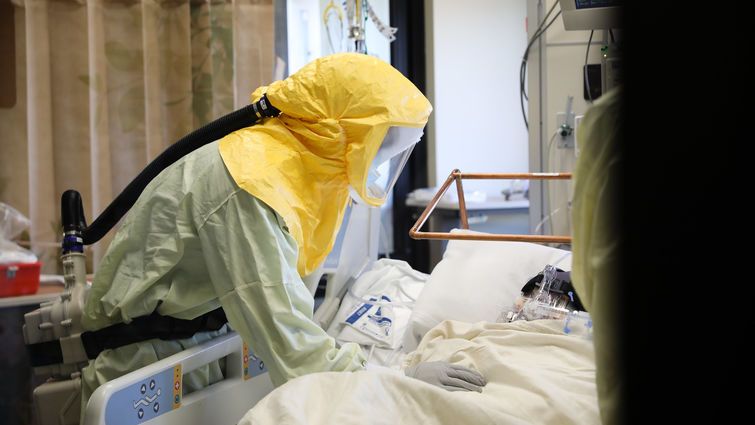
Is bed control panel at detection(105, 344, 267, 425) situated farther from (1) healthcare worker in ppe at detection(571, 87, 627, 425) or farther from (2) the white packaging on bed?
(1) healthcare worker in ppe at detection(571, 87, 627, 425)

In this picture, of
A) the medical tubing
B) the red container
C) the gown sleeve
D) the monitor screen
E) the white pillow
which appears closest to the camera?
the gown sleeve

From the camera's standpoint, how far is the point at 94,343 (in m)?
1.17

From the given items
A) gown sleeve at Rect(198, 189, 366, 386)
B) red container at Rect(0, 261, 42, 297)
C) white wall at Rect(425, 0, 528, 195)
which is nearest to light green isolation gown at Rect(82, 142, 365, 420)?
gown sleeve at Rect(198, 189, 366, 386)

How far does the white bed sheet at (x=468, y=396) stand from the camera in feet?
2.61

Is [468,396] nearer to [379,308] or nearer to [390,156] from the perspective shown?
[390,156]

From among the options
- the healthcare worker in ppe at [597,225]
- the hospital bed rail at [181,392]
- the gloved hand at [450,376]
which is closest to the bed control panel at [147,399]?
the hospital bed rail at [181,392]

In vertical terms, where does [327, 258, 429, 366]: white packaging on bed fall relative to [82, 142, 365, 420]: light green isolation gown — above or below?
below

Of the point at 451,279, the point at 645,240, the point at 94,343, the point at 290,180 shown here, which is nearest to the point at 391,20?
the point at 451,279

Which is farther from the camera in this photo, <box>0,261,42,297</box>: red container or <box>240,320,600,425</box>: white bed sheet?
<box>0,261,42,297</box>: red container

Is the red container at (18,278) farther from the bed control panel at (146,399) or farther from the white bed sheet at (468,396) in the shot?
the white bed sheet at (468,396)

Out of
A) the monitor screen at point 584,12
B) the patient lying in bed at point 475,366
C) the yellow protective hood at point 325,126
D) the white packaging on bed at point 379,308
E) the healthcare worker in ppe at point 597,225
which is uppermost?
the monitor screen at point 584,12

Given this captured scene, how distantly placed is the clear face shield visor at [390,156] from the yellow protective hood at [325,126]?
0.05m

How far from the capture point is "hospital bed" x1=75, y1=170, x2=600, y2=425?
32.7 inches

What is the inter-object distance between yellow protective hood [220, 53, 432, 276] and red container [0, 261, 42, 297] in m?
1.04
